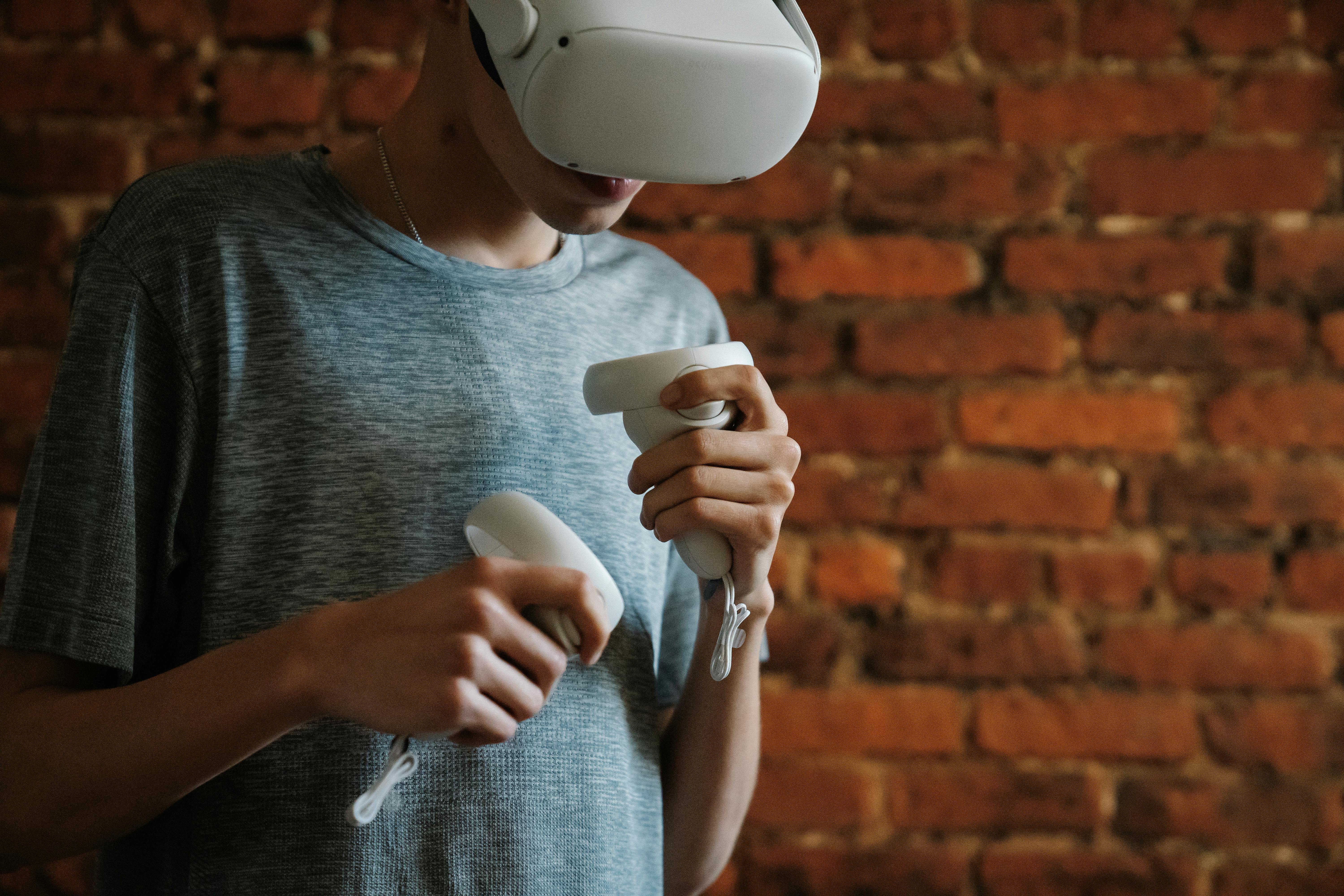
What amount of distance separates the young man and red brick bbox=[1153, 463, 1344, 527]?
51cm

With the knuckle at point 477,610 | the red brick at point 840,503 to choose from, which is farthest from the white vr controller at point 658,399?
the red brick at point 840,503

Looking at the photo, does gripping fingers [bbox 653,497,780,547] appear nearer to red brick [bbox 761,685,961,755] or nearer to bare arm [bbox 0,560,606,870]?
bare arm [bbox 0,560,606,870]

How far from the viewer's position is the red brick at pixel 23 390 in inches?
35.3

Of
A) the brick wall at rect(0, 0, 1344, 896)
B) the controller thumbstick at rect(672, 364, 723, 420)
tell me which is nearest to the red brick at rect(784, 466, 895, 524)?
the brick wall at rect(0, 0, 1344, 896)

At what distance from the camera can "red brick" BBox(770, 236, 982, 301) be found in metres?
0.92

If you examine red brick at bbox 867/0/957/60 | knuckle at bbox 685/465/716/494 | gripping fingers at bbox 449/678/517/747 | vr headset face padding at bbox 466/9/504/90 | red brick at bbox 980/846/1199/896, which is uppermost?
red brick at bbox 867/0/957/60

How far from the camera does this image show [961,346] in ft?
3.00

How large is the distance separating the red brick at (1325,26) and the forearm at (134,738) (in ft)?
3.28

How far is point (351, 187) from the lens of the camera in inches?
22.7

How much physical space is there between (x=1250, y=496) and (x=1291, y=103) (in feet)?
1.19

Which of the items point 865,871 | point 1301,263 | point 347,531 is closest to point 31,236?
point 347,531

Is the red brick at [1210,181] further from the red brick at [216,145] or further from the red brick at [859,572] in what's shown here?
the red brick at [216,145]

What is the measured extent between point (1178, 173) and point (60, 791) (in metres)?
0.97

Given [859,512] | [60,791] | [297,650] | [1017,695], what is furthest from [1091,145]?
[60,791]
